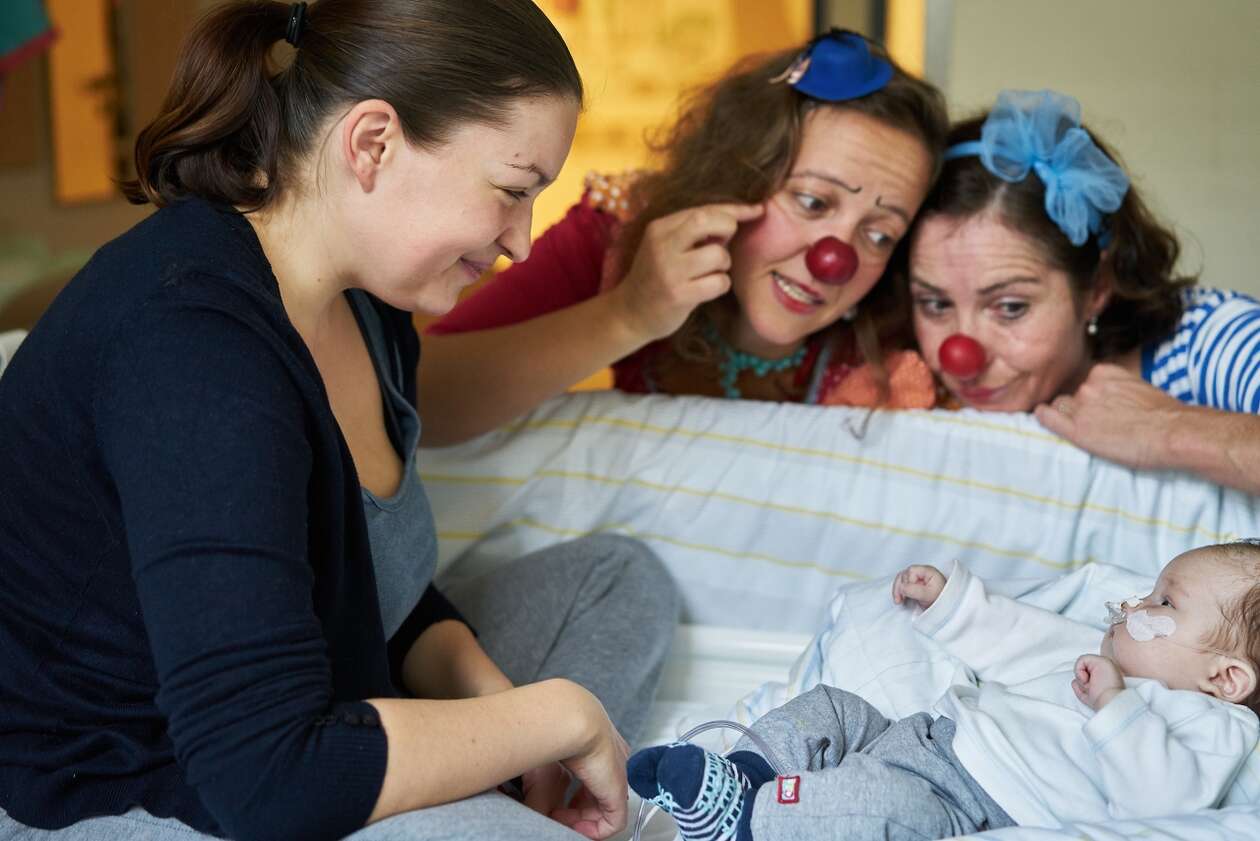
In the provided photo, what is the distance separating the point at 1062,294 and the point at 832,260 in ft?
1.23

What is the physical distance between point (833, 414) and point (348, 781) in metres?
1.10

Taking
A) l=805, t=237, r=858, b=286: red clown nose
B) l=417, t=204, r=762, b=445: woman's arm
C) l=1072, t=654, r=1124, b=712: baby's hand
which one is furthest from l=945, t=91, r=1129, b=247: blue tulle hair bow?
l=1072, t=654, r=1124, b=712: baby's hand

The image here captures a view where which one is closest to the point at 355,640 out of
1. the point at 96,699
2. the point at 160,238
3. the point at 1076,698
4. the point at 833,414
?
the point at 96,699

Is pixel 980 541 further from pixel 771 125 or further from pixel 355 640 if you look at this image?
pixel 355 640

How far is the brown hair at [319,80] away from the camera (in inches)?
42.2

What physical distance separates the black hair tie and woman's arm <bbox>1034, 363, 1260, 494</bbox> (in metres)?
1.17

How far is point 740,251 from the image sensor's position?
6.09 feet

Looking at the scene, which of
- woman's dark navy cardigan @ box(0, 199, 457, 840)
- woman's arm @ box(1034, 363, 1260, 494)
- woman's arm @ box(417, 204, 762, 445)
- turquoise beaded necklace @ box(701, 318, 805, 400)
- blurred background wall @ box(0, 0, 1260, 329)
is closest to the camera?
woman's dark navy cardigan @ box(0, 199, 457, 840)

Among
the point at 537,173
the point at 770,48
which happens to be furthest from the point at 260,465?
the point at 770,48

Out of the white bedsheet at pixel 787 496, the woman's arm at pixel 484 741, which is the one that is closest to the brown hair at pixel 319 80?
the woman's arm at pixel 484 741

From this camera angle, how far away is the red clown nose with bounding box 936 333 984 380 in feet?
5.97

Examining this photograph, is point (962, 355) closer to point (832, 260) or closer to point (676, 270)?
point (832, 260)

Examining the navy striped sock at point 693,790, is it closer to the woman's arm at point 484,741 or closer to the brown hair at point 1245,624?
the woman's arm at point 484,741

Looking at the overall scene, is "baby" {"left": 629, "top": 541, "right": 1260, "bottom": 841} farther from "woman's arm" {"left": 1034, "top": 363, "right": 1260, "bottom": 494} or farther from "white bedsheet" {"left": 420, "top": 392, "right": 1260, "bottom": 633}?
"white bedsheet" {"left": 420, "top": 392, "right": 1260, "bottom": 633}
